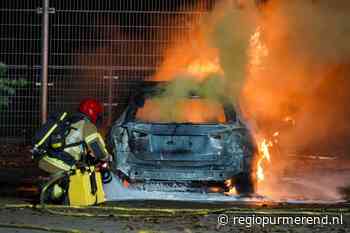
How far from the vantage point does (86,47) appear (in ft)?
49.4

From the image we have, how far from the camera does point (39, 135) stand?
930 centimetres

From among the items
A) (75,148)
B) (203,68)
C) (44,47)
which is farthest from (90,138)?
(44,47)

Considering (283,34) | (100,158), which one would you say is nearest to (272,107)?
(283,34)

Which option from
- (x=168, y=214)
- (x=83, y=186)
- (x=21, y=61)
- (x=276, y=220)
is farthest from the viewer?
(x=21, y=61)

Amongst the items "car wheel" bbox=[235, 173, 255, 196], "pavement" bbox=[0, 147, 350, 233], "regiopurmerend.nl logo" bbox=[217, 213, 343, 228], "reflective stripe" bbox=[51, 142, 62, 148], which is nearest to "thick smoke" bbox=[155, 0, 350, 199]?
"car wheel" bbox=[235, 173, 255, 196]

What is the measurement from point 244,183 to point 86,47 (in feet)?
18.8

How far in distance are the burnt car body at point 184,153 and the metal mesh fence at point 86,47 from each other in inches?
187

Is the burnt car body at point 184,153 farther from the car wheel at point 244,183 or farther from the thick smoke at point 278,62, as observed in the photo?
the thick smoke at point 278,62

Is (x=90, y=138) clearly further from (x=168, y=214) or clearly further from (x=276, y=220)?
(x=276, y=220)

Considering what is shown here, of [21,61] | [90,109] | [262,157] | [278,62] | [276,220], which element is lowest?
[276,220]

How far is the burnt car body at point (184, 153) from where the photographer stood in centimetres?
1013

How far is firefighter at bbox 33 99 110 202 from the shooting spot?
9328mm

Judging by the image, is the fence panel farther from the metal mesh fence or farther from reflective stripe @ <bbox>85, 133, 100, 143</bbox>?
reflective stripe @ <bbox>85, 133, 100, 143</bbox>

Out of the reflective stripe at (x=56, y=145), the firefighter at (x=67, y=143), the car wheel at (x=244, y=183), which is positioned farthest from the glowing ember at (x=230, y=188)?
the reflective stripe at (x=56, y=145)
